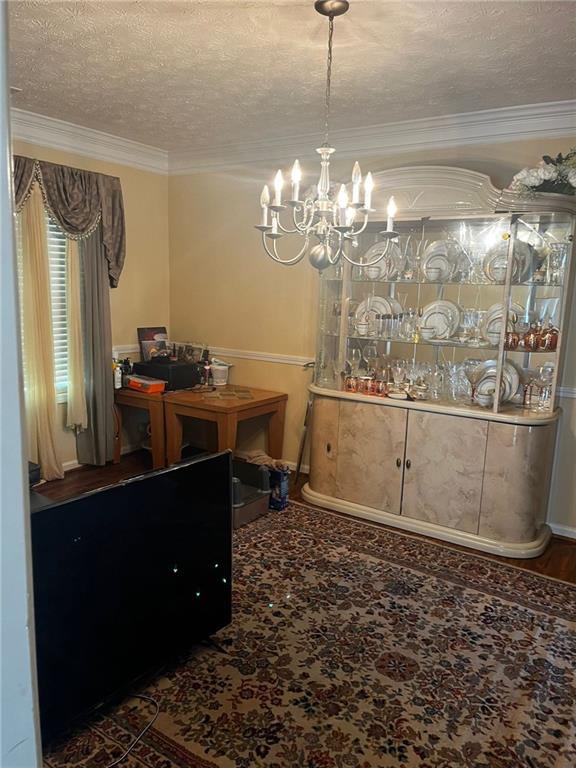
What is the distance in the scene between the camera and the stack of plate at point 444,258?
138 inches

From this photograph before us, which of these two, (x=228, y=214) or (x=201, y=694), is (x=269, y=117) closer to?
(x=228, y=214)

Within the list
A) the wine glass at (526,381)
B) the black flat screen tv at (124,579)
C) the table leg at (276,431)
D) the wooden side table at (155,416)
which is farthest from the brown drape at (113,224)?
the wine glass at (526,381)

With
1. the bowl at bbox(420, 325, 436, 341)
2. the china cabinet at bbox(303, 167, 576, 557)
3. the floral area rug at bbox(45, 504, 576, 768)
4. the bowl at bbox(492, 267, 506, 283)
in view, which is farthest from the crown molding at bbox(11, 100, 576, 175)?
the floral area rug at bbox(45, 504, 576, 768)

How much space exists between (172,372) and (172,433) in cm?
50

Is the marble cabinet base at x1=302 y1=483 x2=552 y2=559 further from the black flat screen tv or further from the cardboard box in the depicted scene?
the black flat screen tv

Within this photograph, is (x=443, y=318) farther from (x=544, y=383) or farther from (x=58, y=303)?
(x=58, y=303)

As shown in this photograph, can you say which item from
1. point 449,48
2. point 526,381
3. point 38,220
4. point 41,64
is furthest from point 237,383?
point 449,48

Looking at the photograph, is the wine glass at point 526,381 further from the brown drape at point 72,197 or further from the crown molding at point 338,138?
the brown drape at point 72,197

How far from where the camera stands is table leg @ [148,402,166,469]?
425cm

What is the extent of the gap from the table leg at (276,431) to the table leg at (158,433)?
0.85 metres

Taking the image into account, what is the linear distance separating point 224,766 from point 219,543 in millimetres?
765

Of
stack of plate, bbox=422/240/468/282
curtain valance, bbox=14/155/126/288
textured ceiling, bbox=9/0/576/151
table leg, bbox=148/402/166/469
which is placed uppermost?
textured ceiling, bbox=9/0/576/151

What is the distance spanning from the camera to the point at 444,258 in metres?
3.56

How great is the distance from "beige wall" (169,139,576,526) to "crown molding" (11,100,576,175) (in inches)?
3.8
